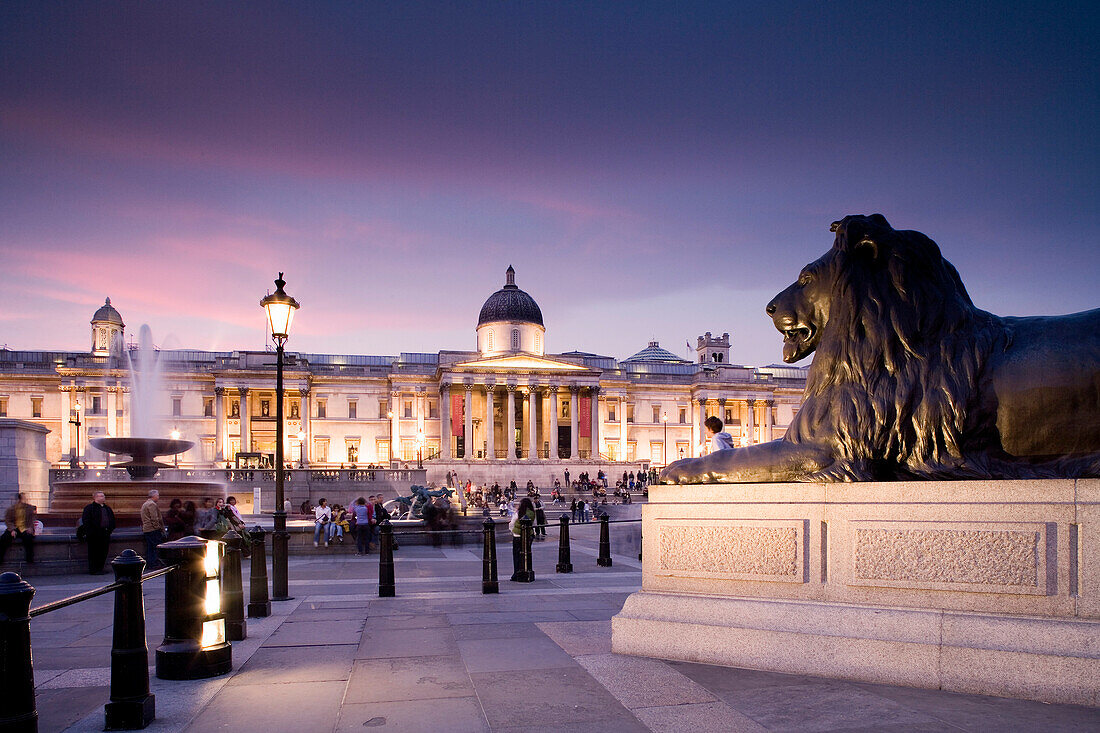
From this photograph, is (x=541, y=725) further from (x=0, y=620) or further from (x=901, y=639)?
(x=0, y=620)

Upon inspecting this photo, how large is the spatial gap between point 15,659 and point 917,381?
5724mm

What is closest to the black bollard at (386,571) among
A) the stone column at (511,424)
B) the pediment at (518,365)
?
the stone column at (511,424)

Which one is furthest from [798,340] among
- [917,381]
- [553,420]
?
[553,420]

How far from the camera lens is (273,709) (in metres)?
5.38

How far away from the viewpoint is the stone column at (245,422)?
259 feet

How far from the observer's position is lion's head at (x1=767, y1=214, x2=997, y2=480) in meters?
5.71

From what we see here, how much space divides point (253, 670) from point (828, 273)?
5635 millimetres

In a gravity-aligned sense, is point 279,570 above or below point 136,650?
below

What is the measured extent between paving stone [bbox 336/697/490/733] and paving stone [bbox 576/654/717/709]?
1.02 metres

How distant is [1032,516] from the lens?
5.11m

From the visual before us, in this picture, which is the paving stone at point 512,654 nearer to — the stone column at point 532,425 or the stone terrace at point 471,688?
the stone terrace at point 471,688

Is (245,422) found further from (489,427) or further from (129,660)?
(129,660)

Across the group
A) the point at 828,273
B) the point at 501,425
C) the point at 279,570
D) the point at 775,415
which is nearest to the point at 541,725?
the point at 828,273

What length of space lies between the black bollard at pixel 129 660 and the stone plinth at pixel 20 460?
69.0 feet
